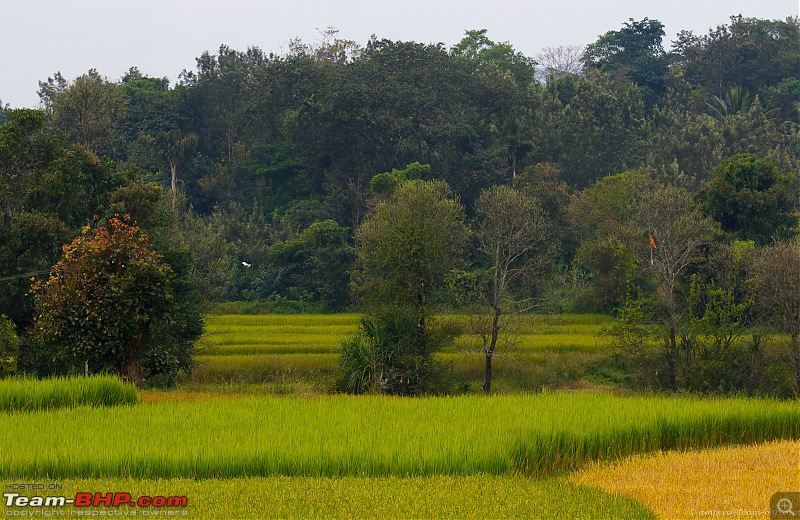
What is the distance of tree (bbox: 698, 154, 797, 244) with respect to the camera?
45.3 m

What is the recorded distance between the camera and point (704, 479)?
16109 millimetres

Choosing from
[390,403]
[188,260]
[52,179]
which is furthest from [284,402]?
[52,179]

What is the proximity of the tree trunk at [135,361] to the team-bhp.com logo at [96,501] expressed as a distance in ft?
45.9

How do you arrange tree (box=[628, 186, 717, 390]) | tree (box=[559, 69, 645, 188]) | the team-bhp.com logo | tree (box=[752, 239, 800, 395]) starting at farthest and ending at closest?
1. tree (box=[559, 69, 645, 188])
2. tree (box=[628, 186, 717, 390])
3. tree (box=[752, 239, 800, 395])
4. the team-bhp.com logo

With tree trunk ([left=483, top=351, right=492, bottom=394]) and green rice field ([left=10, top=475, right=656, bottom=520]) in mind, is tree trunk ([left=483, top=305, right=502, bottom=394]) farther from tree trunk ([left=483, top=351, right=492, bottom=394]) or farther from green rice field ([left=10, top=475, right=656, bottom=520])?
green rice field ([left=10, top=475, right=656, bottom=520])

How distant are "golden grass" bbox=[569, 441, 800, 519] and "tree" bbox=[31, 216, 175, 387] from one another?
1527 centimetres

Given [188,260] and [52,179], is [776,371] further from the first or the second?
[52,179]

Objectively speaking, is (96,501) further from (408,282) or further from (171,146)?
(171,146)

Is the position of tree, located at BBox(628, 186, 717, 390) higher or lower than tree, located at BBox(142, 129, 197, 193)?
lower

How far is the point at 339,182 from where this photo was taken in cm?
6750

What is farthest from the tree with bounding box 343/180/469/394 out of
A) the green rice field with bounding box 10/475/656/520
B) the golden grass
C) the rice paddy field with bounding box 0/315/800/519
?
the green rice field with bounding box 10/475/656/520

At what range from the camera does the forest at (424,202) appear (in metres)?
34.4

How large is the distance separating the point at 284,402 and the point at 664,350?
1866 cm

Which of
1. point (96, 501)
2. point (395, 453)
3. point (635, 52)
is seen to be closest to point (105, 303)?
point (395, 453)
